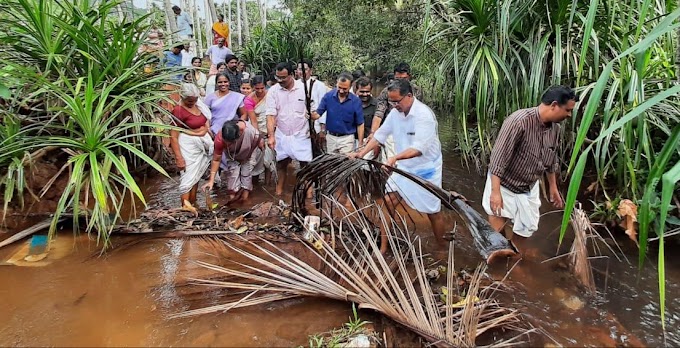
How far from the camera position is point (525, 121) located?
10.7ft

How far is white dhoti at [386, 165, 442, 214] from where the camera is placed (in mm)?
3701

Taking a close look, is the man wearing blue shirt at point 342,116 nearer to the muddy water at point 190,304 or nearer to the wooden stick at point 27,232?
the muddy water at point 190,304

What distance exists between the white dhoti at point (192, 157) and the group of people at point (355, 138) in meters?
0.01

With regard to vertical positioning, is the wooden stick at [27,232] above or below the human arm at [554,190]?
below

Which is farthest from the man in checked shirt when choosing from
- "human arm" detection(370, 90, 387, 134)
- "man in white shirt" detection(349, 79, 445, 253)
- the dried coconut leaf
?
"human arm" detection(370, 90, 387, 134)

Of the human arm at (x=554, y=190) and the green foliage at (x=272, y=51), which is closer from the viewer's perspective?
the human arm at (x=554, y=190)

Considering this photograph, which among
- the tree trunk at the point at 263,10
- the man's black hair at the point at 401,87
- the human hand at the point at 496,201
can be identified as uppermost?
the tree trunk at the point at 263,10

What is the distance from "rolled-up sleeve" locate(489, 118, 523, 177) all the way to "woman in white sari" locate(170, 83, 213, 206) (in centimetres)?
289

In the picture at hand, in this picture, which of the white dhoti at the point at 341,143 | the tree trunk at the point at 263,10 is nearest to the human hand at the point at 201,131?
the white dhoti at the point at 341,143

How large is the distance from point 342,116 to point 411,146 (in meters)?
1.68

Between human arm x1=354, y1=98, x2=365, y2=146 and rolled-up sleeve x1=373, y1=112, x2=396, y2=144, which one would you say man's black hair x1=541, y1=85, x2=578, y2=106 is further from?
human arm x1=354, y1=98, x2=365, y2=146

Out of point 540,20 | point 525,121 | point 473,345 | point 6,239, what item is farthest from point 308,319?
point 540,20

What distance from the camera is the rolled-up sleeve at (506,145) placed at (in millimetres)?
3277

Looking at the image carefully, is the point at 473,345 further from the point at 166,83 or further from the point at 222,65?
the point at 222,65
